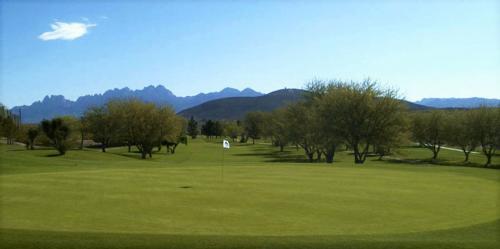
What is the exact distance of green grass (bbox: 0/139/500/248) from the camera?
9594 millimetres

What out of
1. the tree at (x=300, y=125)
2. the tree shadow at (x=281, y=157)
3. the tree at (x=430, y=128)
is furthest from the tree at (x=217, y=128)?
the tree at (x=300, y=125)

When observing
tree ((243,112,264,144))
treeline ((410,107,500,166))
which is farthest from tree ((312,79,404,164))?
tree ((243,112,264,144))

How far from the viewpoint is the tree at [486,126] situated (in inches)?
2344

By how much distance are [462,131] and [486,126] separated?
4845 millimetres

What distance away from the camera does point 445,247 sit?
9.24 metres

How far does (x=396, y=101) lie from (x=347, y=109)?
5.63 meters

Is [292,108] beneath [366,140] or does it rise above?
above

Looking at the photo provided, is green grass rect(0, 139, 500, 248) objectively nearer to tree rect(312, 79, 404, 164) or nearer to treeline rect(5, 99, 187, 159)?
Result: tree rect(312, 79, 404, 164)

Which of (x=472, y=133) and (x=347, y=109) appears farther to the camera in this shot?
(x=472, y=133)

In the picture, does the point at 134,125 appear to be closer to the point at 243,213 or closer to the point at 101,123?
the point at 101,123

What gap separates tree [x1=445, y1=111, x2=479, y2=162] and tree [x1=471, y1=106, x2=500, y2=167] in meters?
0.56

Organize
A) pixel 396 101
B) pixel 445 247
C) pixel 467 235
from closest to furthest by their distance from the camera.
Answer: pixel 445 247
pixel 467 235
pixel 396 101

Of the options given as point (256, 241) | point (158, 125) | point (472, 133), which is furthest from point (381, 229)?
point (158, 125)

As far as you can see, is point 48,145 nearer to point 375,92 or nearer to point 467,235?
point 375,92
